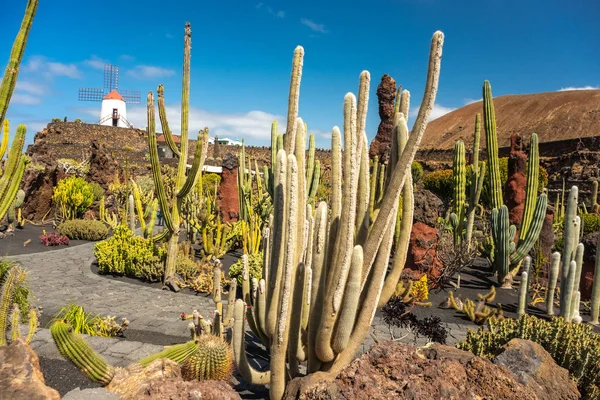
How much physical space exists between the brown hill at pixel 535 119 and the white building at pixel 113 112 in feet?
122

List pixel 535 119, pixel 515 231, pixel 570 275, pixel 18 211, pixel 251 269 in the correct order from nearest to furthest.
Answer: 1. pixel 570 275
2. pixel 251 269
3. pixel 515 231
4. pixel 18 211
5. pixel 535 119

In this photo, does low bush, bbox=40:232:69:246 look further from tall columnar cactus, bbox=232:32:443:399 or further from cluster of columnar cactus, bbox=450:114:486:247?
tall columnar cactus, bbox=232:32:443:399

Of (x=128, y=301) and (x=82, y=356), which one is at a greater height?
(x=82, y=356)

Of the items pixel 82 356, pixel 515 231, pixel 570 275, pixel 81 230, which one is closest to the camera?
pixel 82 356

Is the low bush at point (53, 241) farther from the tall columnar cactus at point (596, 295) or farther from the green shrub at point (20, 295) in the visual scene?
the tall columnar cactus at point (596, 295)

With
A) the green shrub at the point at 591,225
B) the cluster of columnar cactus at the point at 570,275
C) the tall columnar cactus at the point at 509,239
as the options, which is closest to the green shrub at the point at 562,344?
the cluster of columnar cactus at the point at 570,275

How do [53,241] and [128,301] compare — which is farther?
[53,241]

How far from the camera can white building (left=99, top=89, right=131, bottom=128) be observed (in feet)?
174

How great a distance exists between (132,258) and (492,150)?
7843 millimetres


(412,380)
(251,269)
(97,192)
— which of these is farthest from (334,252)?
(97,192)

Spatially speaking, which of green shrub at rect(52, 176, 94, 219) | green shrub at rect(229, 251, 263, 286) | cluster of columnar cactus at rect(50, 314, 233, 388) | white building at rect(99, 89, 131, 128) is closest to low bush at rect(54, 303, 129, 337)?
cluster of columnar cactus at rect(50, 314, 233, 388)

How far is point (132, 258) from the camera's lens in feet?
24.4

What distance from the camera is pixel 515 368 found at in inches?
103

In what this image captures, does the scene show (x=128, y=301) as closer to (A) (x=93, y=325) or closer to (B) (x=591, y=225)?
(A) (x=93, y=325)
